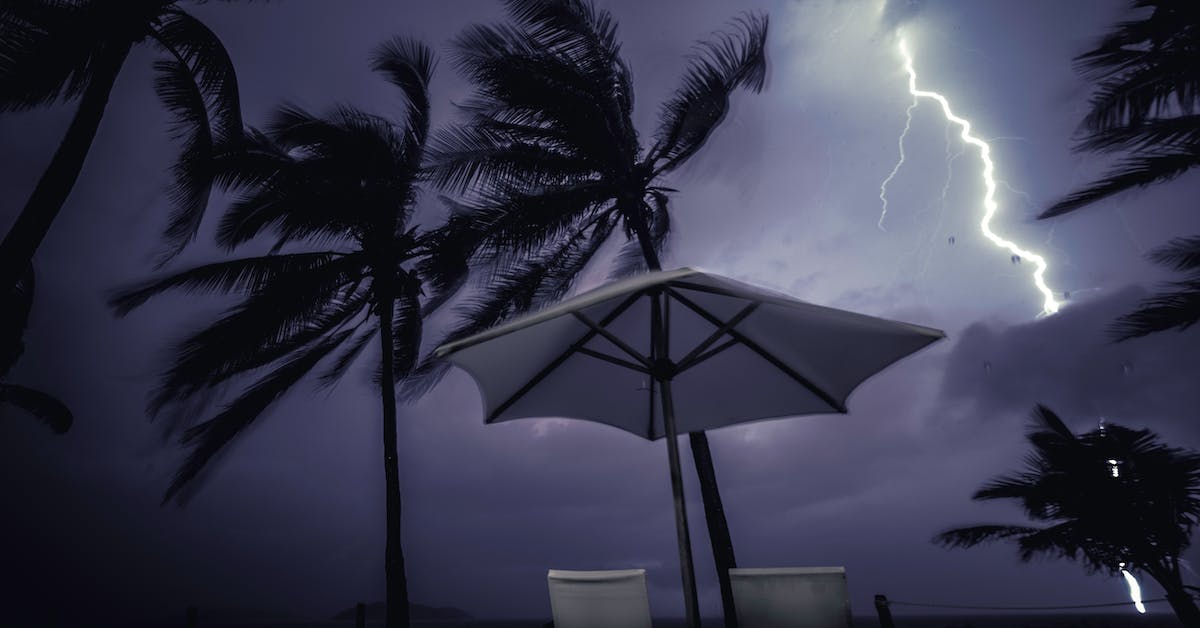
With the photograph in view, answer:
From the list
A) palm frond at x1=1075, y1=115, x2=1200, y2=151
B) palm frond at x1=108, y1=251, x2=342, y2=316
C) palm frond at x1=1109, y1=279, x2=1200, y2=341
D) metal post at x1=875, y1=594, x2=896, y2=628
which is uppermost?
palm frond at x1=1075, y1=115, x2=1200, y2=151

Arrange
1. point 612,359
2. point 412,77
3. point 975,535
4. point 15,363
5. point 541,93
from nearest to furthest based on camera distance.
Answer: point 612,359, point 541,93, point 412,77, point 975,535, point 15,363

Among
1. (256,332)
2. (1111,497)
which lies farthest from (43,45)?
(1111,497)

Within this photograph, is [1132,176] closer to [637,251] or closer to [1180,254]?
[1180,254]

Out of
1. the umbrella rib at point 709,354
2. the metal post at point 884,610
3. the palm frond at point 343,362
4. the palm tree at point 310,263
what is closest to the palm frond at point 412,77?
the palm tree at point 310,263

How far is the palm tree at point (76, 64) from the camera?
221 inches

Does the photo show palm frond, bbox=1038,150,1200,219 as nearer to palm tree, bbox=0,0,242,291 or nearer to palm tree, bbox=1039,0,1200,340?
palm tree, bbox=1039,0,1200,340

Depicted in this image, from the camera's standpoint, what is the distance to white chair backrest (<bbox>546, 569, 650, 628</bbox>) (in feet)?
10.4

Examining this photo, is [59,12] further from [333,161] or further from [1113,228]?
[1113,228]

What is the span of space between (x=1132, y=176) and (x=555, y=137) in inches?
376

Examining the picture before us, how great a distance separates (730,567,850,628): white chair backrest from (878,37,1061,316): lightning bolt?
9916 mm

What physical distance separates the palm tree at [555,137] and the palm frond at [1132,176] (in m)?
5.59

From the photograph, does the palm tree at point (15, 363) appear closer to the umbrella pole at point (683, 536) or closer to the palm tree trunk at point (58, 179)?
the palm tree trunk at point (58, 179)

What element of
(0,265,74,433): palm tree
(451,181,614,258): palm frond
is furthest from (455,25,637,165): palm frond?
(0,265,74,433): palm tree

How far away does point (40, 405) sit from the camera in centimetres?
1930
